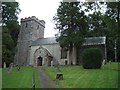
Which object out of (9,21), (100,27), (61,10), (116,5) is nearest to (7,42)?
(9,21)

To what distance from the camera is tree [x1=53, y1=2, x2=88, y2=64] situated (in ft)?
129

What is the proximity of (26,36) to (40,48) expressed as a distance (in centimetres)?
908

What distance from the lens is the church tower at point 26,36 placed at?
193ft

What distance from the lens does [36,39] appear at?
2352 inches

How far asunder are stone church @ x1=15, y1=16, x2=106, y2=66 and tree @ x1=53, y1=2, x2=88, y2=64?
4932 millimetres

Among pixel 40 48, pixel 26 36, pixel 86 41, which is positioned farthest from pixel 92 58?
pixel 26 36

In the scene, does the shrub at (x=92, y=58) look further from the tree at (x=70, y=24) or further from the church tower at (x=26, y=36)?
the church tower at (x=26, y=36)

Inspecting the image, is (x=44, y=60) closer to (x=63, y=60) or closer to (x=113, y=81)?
(x=63, y=60)

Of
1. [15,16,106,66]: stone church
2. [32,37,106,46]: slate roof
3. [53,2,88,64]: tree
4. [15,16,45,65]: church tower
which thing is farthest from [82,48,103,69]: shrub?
[15,16,45,65]: church tower

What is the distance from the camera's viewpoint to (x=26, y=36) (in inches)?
2361

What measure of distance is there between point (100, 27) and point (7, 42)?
70.1 ft

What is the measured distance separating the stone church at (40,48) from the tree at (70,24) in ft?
16.2

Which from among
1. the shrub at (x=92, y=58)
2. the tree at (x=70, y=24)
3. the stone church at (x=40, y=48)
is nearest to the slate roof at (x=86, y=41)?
the stone church at (x=40, y=48)

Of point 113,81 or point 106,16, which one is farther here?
point 106,16
